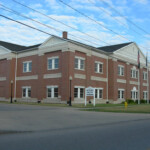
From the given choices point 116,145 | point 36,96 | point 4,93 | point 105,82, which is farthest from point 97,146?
→ point 4,93

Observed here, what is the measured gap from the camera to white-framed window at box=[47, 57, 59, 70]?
34.0 m

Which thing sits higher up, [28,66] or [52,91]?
[28,66]

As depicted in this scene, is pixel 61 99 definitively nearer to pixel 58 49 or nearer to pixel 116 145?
pixel 58 49

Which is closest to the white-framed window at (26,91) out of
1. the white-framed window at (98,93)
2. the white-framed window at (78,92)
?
the white-framed window at (78,92)

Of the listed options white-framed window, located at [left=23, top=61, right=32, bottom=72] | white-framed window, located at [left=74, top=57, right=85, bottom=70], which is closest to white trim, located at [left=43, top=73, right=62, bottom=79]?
white-framed window, located at [left=74, top=57, right=85, bottom=70]

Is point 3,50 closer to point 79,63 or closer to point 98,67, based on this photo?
point 79,63

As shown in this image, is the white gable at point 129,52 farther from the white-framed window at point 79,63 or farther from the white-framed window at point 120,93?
the white-framed window at point 79,63

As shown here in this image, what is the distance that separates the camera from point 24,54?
39.5 metres

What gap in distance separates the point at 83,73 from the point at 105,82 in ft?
20.7

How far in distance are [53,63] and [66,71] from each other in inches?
131

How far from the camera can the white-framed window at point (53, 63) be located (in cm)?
3403

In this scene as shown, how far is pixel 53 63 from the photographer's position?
113 feet

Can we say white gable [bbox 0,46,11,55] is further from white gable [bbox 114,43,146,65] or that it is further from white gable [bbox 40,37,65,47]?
white gable [bbox 114,43,146,65]

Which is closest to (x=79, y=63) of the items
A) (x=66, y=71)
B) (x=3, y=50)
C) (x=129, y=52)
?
(x=66, y=71)
